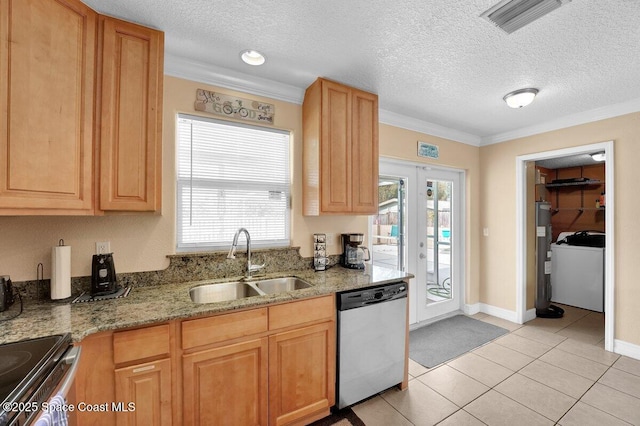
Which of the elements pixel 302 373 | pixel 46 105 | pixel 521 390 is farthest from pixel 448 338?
pixel 46 105

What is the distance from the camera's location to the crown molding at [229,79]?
2.05m

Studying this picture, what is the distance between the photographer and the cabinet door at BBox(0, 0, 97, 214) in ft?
4.09

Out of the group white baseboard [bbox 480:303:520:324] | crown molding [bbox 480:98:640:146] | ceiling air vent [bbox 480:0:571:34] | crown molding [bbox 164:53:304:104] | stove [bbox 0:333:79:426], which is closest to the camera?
stove [bbox 0:333:79:426]

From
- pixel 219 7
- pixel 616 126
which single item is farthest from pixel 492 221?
pixel 219 7

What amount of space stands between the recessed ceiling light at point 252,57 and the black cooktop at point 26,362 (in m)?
1.92

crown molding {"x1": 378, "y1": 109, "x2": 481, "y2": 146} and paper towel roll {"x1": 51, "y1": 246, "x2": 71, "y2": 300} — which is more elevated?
crown molding {"x1": 378, "y1": 109, "x2": 481, "y2": 146}

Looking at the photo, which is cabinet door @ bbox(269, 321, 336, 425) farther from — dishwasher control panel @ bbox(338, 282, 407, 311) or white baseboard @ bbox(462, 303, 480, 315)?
white baseboard @ bbox(462, 303, 480, 315)

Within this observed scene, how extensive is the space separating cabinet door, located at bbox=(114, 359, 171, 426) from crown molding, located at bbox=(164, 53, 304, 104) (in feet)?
6.47

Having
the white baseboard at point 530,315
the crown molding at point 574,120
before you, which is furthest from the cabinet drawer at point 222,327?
the crown molding at point 574,120

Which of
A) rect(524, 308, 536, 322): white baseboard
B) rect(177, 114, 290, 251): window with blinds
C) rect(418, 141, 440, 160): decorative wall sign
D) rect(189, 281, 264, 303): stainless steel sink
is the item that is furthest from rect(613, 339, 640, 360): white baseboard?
rect(189, 281, 264, 303): stainless steel sink

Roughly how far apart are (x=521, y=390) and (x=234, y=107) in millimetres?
3309

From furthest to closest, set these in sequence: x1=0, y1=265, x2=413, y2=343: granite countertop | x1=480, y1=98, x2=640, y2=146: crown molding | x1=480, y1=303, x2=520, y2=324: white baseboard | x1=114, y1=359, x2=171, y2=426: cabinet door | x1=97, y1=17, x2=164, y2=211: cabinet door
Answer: x1=480, y1=303, x2=520, y2=324: white baseboard
x1=480, y1=98, x2=640, y2=146: crown molding
x1=97, y1=17, x2=164, y2=211: cabinet door
x1=114, y1=359, x2=171, y2=426: cabinet door
x1=0, y1=265, x2=413, y2=343: granite countertop

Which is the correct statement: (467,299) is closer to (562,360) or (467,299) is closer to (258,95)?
(562,360)

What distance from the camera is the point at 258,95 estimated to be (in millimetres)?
2383
